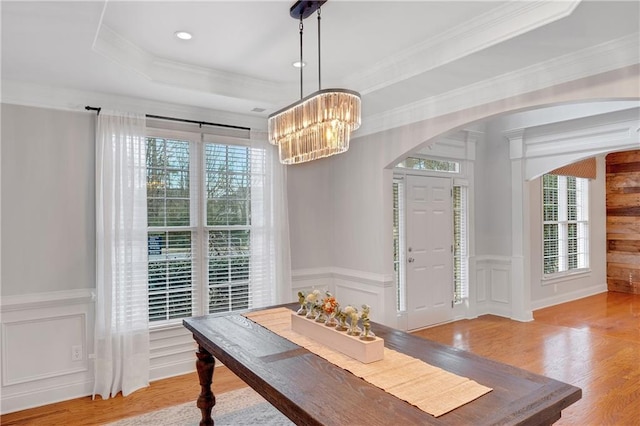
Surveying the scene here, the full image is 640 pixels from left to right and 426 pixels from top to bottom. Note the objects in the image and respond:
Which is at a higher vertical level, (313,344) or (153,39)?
(153,39)

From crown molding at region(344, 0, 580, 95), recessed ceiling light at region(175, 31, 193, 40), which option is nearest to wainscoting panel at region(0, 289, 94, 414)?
recessed ceiling light at region(175, 31, 193, 40)

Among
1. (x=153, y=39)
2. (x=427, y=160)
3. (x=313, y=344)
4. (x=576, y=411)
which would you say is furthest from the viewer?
(x=427, y=160)

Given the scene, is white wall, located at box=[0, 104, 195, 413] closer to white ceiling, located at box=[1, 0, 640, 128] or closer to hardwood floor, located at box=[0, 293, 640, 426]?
hardwood floor, located at box=[0, 293, 640, 426]

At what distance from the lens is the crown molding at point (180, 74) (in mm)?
2721

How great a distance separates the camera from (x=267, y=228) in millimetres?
4223

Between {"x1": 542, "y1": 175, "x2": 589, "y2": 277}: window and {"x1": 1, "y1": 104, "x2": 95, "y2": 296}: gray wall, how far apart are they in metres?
6.52

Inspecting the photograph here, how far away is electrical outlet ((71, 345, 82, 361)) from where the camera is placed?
3.38 meters

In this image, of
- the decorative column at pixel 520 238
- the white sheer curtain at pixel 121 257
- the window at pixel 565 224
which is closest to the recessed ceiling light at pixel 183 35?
the white sheer curtain at pixel 121 257

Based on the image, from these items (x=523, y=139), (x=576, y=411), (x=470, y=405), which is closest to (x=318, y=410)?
(x=470, y=405)

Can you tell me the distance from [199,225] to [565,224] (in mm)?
6311

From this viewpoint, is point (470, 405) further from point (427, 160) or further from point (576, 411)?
point (427, 160)

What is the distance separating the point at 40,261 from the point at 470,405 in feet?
11.2

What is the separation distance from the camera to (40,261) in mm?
3279

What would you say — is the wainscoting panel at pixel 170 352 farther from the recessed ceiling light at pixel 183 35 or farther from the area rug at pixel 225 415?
the recessed ceiling light at pixel 183 35
